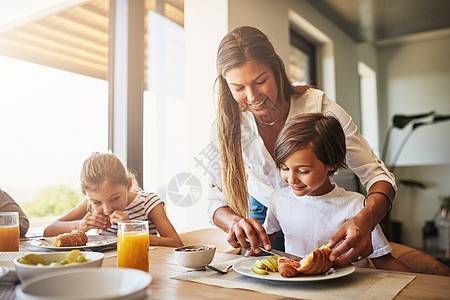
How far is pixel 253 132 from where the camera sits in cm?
155

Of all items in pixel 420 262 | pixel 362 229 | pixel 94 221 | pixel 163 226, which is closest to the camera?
pixel 362 229

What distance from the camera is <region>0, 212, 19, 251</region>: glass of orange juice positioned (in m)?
1.23

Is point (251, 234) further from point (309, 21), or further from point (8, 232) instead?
point (309, 21)

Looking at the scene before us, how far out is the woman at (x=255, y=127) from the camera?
1.38 meters

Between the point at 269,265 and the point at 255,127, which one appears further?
the point at 255,127

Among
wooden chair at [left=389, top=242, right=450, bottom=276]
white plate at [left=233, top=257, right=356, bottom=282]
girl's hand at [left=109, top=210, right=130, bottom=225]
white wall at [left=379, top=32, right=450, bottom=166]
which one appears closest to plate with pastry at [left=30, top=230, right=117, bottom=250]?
girl's hand at [left=109, top=210, right=130, bottom=225]

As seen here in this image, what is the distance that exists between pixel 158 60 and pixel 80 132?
2.34ft

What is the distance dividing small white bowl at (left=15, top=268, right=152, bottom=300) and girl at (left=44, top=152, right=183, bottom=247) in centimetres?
89

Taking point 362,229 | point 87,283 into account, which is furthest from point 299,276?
point 87,283

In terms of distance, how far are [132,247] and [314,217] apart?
0.63 m

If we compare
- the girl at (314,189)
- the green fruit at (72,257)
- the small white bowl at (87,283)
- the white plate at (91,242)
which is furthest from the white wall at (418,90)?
the small white bowl at (87,283)

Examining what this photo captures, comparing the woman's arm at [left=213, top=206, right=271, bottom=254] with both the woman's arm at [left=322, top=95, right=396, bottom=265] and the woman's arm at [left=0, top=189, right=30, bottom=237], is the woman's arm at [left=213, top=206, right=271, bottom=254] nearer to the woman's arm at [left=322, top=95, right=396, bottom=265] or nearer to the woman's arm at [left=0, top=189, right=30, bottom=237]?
the woman's arm at [left=322, top=95, right=396, bottom=265]

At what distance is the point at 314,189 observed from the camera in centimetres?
127

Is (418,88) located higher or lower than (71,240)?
higher
